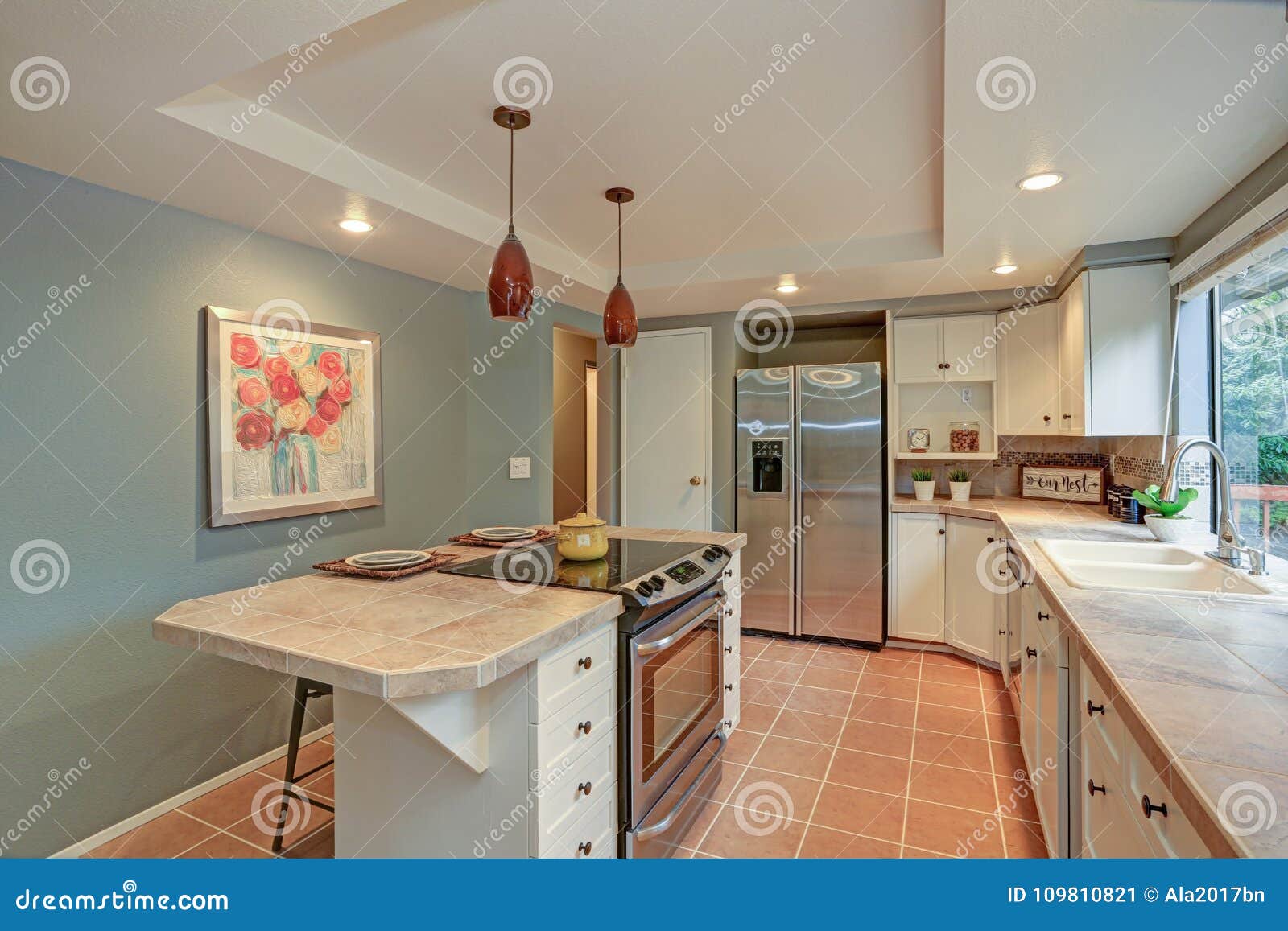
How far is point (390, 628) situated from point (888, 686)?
2.84 metres

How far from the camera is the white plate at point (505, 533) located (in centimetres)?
261

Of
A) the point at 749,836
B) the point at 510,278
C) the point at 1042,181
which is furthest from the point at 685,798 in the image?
the point at 1042,181

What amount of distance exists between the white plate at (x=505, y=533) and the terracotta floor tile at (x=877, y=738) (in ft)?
5.30

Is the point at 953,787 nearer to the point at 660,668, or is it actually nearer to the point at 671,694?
the point at 671,694

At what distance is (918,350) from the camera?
4059 millimetres

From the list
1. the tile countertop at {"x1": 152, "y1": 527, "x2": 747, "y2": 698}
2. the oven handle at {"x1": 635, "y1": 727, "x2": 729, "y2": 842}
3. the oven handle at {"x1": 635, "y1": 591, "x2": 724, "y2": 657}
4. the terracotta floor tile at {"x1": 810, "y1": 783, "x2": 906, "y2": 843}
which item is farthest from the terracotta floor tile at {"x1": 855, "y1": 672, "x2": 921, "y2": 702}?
the tile countertop at {"x1": 152, "y1": 527, "x2": 747, "y2": 698}

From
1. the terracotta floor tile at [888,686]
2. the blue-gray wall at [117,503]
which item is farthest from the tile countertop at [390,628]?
the terracotta floor tile at [888,686]

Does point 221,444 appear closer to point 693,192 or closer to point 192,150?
point 192,150

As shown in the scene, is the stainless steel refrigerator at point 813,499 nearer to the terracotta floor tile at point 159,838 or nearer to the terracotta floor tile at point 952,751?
the terracotta floor tile at point 952,751

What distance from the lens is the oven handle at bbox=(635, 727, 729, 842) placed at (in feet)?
6.07

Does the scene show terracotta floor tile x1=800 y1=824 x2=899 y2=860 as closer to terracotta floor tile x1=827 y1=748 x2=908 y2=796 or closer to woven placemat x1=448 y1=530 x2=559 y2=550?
terracotta floor tile x1=827 y1=748 x2=908 y2=796
